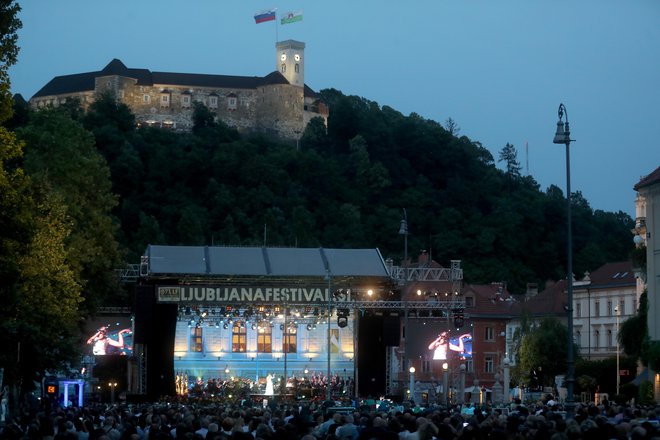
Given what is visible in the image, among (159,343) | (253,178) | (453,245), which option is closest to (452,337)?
(159,343)

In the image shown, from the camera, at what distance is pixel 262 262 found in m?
45.2

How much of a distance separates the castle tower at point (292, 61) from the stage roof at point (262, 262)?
11289 centimetres

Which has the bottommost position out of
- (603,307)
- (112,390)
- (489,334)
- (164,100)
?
(112,390)

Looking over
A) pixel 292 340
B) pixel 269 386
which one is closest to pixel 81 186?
pixel 269 386

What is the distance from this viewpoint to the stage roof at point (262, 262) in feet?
144

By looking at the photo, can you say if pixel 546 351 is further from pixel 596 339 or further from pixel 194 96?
pixel 194 96

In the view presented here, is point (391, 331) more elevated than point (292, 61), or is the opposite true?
point (292, 61)

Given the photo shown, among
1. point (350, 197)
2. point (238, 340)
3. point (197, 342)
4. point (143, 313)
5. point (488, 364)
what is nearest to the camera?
point (143, 313)

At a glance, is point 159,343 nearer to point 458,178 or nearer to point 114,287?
point 114,287

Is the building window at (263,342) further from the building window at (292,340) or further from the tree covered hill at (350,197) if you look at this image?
the tree covered hill at (350,197)

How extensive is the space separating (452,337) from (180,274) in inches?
493

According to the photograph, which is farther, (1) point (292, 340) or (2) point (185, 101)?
(2) point (185, 101)

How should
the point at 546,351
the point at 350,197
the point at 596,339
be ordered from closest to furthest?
the point at 546,351 → the point at 596,339 → the point at 350,197

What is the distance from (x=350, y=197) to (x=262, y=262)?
72.7 m
